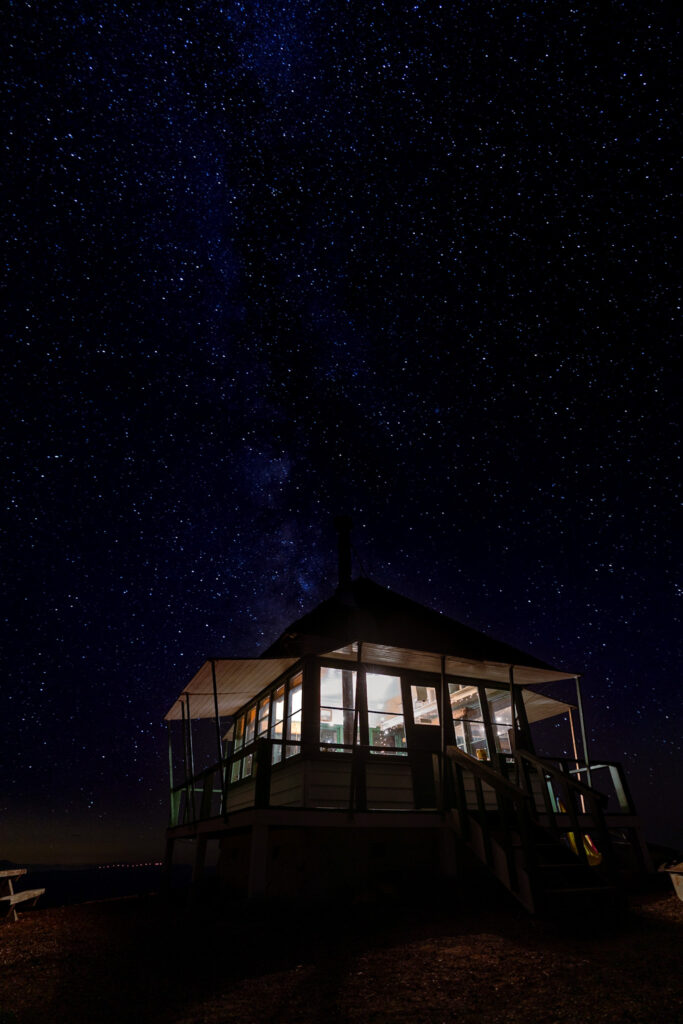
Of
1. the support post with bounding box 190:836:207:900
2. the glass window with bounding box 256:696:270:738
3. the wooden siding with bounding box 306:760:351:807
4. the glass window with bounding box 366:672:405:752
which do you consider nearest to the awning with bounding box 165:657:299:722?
the glass window with bounding box 256:696:270:738

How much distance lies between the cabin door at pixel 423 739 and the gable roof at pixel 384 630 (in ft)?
5.58

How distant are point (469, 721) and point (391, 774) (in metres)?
3.31

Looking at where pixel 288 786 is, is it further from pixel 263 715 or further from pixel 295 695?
pixel 263 715

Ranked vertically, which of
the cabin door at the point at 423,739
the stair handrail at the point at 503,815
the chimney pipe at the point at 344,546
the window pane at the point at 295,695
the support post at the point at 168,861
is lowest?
the support post at the point at 168,861

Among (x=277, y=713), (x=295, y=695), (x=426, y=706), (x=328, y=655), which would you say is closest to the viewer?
(x=328, y=655)

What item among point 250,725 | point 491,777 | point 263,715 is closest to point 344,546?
point 263,715

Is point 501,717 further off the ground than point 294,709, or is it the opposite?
point 294,709

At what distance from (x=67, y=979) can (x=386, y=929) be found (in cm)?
420

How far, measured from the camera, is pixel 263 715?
15773 mm

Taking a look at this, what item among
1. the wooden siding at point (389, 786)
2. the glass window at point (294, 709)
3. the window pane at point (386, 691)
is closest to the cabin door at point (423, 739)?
the wooden siding at point (389, 786)

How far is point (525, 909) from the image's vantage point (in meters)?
7.61

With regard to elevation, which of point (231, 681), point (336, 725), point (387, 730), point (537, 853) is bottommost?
point (537, 853)

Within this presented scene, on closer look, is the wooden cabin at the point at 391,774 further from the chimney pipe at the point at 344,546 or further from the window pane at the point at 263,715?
the chimney pipe at the point at 344,546

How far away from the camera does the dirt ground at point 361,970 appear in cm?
476
